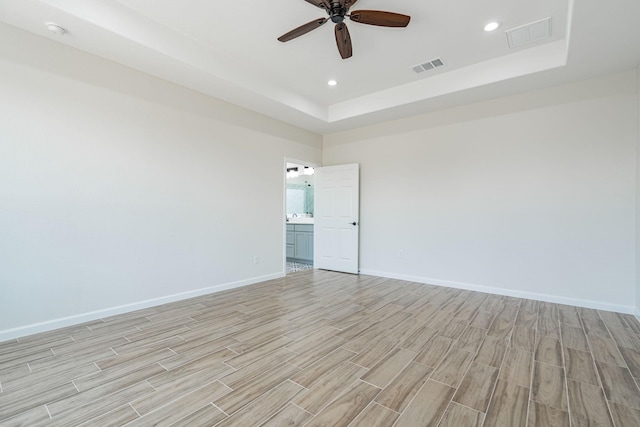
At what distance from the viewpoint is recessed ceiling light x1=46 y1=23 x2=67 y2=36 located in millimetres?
2539

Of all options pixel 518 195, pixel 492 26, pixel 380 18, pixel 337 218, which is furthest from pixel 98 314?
pixel 518 195

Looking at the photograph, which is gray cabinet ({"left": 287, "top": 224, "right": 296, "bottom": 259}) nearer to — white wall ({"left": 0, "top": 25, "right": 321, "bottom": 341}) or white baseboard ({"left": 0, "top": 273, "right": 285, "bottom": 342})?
white wall ({"left": 0, "top": 25, "right": 321, "bottom": 341})

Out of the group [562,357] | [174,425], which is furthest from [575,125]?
[174,425]

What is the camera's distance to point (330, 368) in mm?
2164

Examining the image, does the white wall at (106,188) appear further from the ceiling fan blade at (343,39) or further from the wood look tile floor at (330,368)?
the ceiling fan blade at (343,39)

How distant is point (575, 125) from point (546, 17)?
155cm

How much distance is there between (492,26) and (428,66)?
2.91 feet

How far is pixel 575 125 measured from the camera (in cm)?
362

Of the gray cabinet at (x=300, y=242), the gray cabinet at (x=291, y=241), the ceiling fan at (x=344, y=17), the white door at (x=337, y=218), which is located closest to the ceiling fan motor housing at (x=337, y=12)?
the ceiling fan at (x=344, y=17)

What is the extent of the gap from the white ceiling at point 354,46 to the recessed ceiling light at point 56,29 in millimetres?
48

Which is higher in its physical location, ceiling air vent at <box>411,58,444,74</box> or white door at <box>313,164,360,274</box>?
ceiling air vent at <box>411,58,444,74</box>

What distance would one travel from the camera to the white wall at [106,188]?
Result: 2.64 metres

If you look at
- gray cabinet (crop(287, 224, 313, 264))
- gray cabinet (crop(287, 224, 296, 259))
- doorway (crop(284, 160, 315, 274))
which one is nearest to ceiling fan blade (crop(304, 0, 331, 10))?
doorway (crop(284, 160, 315, 274))

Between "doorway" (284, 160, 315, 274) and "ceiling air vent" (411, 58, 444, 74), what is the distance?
259 cm
